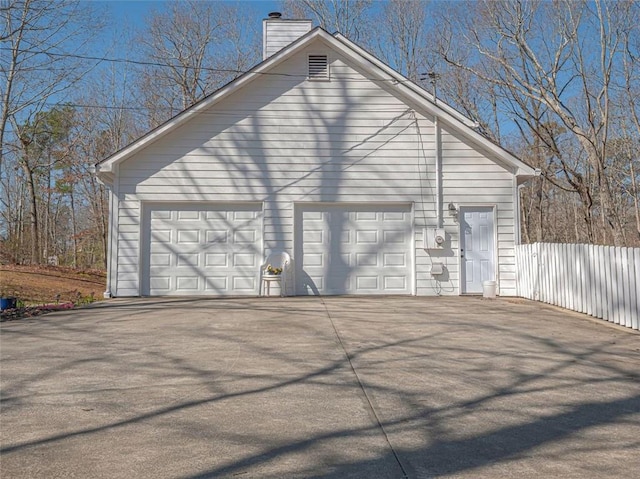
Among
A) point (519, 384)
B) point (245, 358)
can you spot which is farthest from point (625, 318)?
point (245, 358)

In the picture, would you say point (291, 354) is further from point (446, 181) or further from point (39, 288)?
point (39, 288)

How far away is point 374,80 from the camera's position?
42.8 feet

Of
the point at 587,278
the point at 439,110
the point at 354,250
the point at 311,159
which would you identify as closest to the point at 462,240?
the point at 354,250

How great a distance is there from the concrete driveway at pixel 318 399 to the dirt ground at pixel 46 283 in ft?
22.0

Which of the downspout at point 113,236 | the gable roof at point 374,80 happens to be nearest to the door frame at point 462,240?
the gable roof at point 374,80

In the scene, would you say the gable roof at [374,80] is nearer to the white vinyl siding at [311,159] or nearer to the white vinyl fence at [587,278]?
the white vinyl siding at [311,159]

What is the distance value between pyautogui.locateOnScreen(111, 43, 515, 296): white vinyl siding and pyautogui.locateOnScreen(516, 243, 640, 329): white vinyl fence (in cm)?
116

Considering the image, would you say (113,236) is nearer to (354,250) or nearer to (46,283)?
(354,250)

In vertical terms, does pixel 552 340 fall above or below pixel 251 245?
below

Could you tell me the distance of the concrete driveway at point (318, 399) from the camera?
333cm

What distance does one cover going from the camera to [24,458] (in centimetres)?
336

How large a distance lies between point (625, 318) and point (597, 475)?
605cm

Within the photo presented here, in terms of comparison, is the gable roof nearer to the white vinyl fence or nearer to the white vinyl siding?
the white vinyl siding

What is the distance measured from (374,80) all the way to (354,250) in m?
3.94
